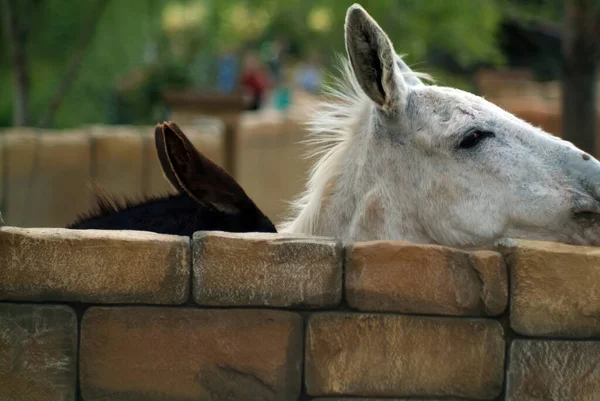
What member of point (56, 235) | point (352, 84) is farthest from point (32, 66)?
point (56, 235)

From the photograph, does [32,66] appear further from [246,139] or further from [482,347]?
[482,347]

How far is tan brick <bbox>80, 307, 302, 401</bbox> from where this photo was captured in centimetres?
304

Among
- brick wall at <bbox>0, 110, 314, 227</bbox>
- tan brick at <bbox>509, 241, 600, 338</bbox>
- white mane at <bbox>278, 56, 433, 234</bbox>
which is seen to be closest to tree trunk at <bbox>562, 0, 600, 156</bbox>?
brick wall at <bbox>0, 110, 314, 227</bbox>

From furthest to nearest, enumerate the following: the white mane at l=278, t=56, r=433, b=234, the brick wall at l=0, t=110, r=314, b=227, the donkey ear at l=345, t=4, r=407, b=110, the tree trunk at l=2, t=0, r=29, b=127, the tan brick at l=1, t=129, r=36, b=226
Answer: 1. the tree trunk at l=2, t=0, r=29, b=127
2. the brick wall at l=0, t=110, r=314, b=227
3. the tan brick at l=1, t=129, r=36, b=226
4. the white mane at l=278, t=56, r=433, b=234
5. the donkey ear at l=345, t=4, r=407, b=110

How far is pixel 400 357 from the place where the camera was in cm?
305

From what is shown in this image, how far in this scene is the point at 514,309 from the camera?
120 inches

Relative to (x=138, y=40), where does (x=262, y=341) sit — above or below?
below

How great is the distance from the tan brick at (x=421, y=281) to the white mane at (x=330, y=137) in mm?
1015

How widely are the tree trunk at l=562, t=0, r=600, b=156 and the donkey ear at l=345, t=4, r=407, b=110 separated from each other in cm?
943

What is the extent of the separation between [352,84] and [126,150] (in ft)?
19.3

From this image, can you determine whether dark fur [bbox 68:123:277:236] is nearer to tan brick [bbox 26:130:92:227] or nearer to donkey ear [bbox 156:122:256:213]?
donkey ear [bbox 156:122:256:213]

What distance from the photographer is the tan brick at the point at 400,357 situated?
3.05 m

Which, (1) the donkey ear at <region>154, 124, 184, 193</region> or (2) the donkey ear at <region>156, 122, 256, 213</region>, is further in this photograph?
(1) the donkey ear at <region>154, 124, 184, 193</region>

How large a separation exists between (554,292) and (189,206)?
4.91 ft
